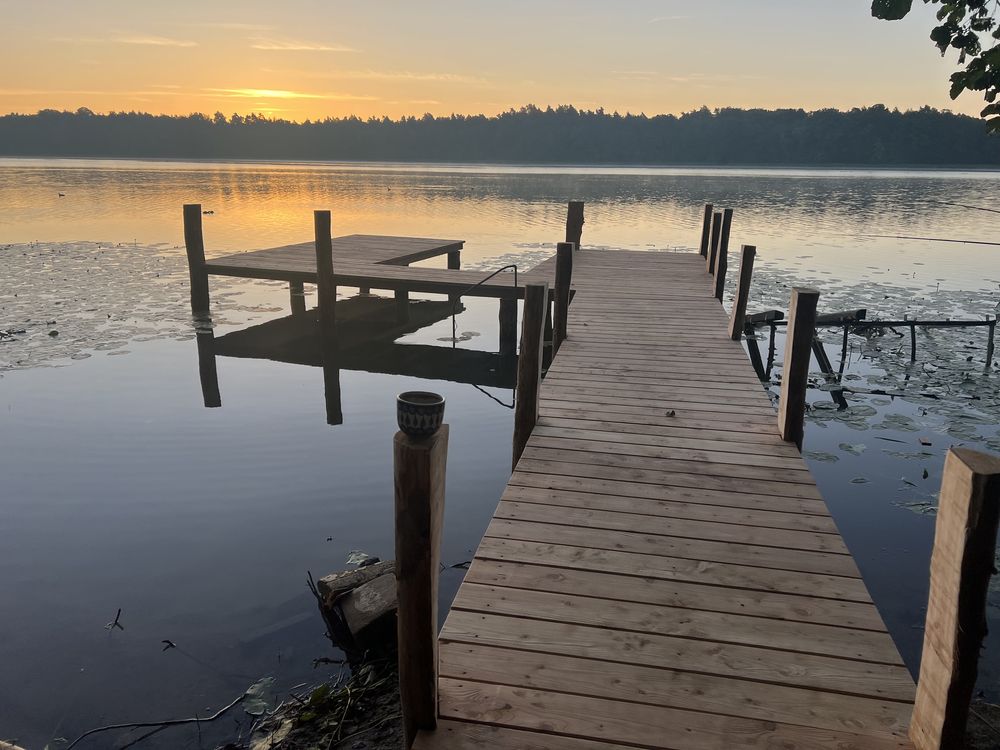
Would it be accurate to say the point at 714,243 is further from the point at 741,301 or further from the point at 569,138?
the point at 569,138

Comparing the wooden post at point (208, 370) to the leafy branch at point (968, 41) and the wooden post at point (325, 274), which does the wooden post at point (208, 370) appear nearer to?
the wooden post at point (325, 274)

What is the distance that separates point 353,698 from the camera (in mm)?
3953

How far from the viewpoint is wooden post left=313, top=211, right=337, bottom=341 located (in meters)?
12.0

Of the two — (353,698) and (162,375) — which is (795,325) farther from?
(162,375)

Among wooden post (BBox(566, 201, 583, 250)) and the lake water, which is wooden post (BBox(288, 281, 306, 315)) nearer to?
the lake water

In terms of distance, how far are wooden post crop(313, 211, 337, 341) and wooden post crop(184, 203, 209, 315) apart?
296 cm

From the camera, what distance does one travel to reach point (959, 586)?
2104mm

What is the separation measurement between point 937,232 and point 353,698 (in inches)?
1330

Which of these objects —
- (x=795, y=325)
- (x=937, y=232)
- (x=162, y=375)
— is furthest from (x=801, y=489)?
(x=937, y=232)

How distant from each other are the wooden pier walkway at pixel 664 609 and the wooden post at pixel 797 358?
0.20 metres

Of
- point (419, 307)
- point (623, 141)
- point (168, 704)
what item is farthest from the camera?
point (623, 141)

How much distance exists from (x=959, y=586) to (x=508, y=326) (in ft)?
37.5

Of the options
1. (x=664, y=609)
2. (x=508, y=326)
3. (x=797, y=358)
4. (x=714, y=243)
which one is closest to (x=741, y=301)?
(x=797, y=358)

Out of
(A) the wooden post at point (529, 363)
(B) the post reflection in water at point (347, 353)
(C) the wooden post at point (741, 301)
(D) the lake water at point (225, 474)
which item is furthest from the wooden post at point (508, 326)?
(A) the wooden post at point (529, 363)
